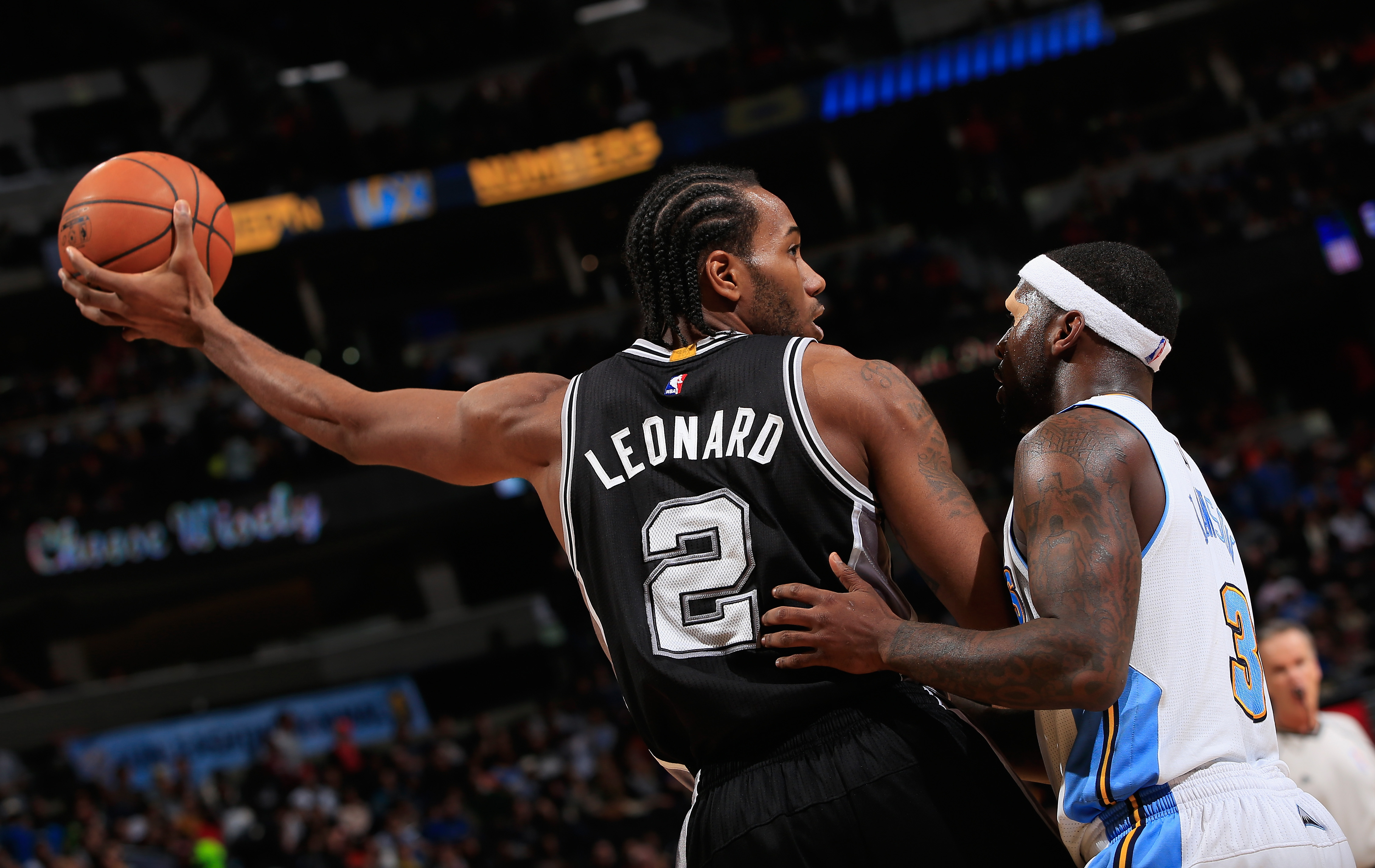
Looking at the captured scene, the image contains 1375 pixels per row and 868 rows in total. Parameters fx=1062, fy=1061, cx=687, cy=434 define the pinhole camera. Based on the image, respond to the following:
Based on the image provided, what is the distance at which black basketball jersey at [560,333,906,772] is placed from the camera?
2.03 m

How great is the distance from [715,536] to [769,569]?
0.12 meters

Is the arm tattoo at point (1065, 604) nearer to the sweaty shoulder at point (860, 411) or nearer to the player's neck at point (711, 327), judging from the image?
the sweaty shoulder at point (860, 411)

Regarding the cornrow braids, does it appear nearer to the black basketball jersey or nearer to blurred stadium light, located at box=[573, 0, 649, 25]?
the black basketball jersey

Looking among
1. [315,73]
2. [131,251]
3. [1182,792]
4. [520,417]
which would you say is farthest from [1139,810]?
[315,73]

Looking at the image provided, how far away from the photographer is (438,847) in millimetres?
11430

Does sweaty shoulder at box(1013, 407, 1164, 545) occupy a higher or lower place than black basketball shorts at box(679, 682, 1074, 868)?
higher

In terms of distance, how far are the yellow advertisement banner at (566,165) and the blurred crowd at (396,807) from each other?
9.73 meters

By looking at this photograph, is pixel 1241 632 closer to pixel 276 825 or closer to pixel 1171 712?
pixel 1171 712

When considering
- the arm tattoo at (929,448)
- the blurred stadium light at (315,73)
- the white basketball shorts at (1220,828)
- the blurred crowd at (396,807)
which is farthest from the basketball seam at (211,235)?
the blurred stadium light at (315,73)

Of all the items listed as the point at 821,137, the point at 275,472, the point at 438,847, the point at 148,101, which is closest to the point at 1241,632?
the point at 438,847

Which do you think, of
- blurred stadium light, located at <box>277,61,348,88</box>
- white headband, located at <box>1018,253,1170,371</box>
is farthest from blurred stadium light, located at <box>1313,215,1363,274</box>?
blurred stadium light, located at <box>277,61,348,88</box>

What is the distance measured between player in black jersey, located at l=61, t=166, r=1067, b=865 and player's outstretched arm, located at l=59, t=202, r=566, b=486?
0.04 metres

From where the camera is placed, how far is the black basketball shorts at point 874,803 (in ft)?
6.29

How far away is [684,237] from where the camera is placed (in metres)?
2.38
